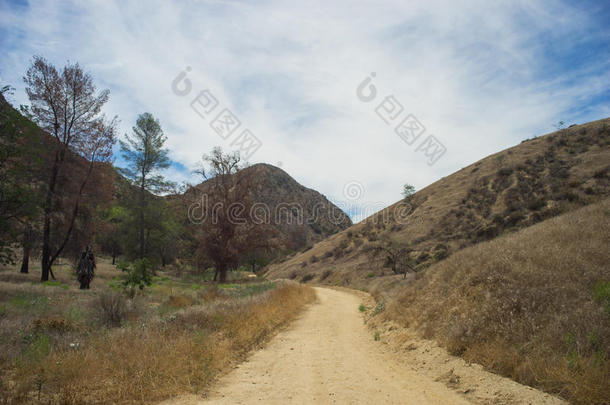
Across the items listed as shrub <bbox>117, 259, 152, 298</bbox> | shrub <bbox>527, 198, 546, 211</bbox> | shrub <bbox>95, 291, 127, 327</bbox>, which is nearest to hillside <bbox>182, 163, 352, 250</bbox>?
shrub <bbox>527, 198, 546, 211</bbox>

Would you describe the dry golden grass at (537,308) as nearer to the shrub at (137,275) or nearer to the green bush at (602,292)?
the green bush at (602,292)

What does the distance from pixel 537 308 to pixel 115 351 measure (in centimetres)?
815

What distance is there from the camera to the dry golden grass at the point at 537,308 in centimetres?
504

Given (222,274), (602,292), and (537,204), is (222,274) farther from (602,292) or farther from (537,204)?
(602,292)

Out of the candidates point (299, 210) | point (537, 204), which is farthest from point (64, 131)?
point (299, 210)

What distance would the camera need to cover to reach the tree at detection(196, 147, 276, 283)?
30.0 m

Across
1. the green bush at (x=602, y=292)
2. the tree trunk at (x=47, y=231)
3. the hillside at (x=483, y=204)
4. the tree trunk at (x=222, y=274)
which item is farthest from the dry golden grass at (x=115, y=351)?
the tree trunk at (x=222, y=274)

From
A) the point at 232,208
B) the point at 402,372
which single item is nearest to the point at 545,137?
the point at 232,208

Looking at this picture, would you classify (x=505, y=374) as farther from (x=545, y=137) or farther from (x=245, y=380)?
(x=545, y=137)

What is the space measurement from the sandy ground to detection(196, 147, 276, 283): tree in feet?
69.3

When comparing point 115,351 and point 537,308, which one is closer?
point 115,351

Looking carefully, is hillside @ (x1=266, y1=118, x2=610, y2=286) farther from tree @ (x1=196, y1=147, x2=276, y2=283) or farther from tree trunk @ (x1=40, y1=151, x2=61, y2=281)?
tree trunk @ (x1=40, y1=151, x2=61, y2=281)

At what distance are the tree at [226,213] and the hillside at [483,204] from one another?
467 inches

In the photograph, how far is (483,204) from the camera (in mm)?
35469
